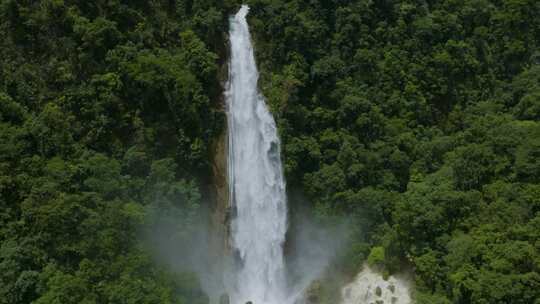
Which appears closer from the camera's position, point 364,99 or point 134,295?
point 134,295

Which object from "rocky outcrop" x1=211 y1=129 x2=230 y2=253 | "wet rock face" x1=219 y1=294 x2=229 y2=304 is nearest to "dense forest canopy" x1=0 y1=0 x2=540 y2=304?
"rocky outcrop" x1=211 y1=129 x2=230 y2=253

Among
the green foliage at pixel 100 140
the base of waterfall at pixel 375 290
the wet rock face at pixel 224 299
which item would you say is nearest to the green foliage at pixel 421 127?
the base of waterfall at pixel 375 290

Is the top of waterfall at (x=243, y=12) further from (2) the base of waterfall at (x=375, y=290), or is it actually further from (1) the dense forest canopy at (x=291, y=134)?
(2) the base of waterfall at (x=375, y=290)

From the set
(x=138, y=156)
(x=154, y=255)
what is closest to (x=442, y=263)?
(x=154, y=255)

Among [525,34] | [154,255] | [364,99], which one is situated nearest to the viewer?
[154,255]

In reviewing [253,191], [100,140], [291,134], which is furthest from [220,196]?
[100,140]

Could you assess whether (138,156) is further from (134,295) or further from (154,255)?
(134,295)

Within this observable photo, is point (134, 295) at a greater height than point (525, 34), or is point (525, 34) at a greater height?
point (525, 34)
